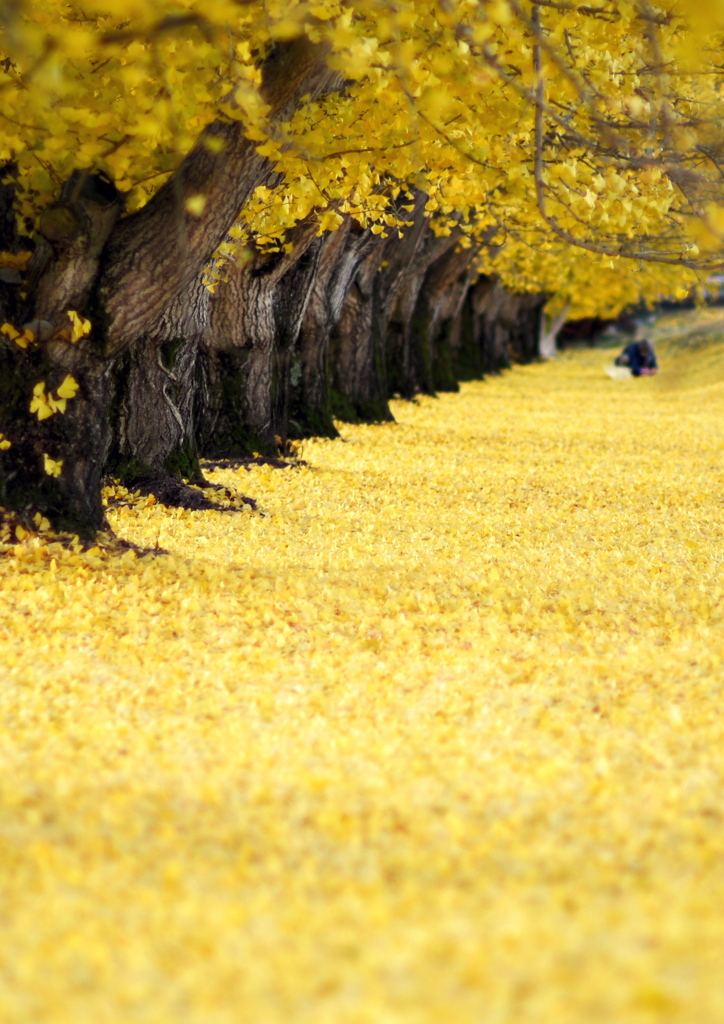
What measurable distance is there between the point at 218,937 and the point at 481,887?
0.89 metres

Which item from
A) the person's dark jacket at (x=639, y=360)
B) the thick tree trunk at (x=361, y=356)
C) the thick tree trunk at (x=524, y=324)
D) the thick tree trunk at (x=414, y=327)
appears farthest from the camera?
the thick tree trunk at (x=524, y=324)

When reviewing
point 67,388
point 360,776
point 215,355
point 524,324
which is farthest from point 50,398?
point 524,324

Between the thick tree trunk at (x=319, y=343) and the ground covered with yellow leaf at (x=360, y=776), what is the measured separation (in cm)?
710

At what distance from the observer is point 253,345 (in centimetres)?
1454

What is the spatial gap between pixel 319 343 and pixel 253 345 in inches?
118

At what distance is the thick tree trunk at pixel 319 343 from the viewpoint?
56.2 feet

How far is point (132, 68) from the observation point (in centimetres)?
664

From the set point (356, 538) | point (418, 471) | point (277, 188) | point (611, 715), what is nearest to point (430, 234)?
point (418, 471)

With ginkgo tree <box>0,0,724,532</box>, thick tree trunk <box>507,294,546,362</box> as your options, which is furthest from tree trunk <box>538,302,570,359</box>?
ginkgo tree <box>0,0,724,532</box>

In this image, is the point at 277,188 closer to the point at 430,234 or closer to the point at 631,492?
the point at 631,492

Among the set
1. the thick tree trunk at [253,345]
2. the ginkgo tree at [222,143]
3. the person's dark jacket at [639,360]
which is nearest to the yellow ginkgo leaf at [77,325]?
the ginkgo tree at [222,143]

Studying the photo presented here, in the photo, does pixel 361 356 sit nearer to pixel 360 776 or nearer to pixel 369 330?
pixel 369 330

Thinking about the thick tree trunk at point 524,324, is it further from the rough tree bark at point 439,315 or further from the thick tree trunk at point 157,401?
the thick tree trunk at point 157,401

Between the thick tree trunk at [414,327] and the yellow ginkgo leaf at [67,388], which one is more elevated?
the thick tree trunk at [414,327]
